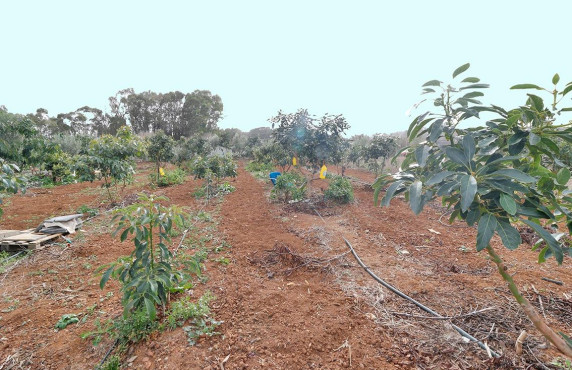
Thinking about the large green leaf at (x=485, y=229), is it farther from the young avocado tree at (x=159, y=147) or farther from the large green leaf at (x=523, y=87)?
the young avocado tree at (x=159, y=147)

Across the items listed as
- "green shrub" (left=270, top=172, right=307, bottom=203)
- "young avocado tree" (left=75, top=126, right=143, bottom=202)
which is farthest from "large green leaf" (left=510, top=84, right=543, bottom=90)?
"young avocado tree" (left=75, top=126, right=143, bottom=202)

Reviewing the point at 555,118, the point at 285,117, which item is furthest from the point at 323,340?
the point at 285,117

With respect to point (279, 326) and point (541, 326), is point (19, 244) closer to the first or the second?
point (279, 326)

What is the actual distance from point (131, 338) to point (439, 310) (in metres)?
2.54

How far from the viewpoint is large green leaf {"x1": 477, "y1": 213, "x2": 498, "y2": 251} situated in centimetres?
98

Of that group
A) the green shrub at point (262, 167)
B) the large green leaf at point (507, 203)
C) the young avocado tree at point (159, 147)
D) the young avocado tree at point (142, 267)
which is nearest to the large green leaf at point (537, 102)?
the large green leaf at point (507, 203)

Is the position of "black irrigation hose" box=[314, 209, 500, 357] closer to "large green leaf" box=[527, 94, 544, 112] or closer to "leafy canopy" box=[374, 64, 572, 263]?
"leafy canopy" box=[374, 64, 572, 263]

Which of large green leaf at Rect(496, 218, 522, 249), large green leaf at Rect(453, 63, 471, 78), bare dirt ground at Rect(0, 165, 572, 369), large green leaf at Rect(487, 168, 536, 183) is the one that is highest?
large green leaf at Rect(453, 63, 471, 78)

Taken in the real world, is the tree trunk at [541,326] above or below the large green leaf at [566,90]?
below

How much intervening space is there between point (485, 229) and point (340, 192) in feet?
17.1

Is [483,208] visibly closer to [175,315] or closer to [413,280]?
Answer: [413,280]

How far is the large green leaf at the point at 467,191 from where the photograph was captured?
89cm

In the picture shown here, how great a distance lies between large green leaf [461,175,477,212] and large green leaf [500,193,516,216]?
0.44ft

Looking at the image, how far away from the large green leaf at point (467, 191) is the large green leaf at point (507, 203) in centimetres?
14
